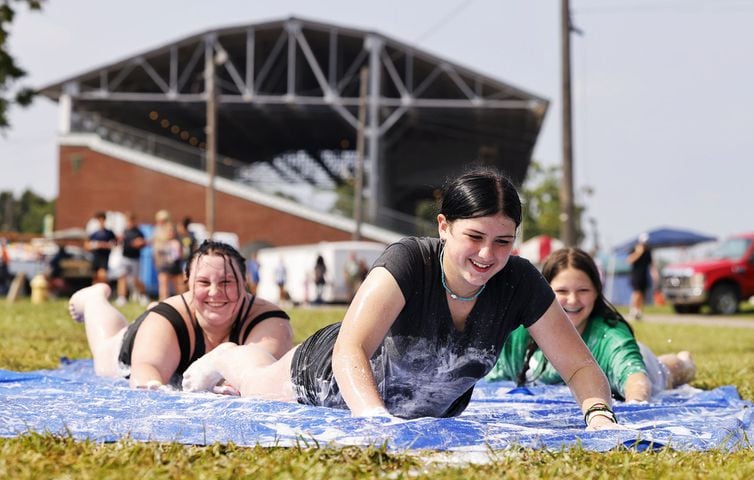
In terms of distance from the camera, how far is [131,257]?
16.1 m

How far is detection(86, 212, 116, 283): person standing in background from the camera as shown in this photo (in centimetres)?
1648

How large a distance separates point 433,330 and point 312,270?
25.4 metres

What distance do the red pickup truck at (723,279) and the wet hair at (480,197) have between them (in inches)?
873

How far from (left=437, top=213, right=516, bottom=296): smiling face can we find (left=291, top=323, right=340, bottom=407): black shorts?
31.5 inches

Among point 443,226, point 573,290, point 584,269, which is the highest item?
point 443,226

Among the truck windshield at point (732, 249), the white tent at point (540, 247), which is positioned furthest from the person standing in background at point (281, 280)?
the truck windshield at point (732, 249)

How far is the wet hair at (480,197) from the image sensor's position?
351 cm

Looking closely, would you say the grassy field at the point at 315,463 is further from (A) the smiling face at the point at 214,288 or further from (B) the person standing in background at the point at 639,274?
(B) the person standing in background at the point at 639,274

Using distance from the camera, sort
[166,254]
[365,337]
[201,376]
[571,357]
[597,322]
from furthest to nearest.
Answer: [166,254]
[597,322]
[201,376]
[571,357]
[365,337]

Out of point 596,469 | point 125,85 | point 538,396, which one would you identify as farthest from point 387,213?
point 596,469

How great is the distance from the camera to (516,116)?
3934cm

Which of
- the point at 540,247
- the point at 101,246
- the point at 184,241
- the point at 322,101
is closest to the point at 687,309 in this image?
the point at 540,247

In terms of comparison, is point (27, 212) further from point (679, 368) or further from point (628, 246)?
point (679, 368)

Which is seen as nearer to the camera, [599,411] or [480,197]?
[480,197]
